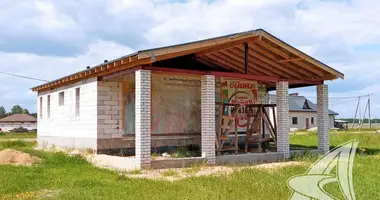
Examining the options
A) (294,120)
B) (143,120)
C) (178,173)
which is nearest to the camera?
(178,173)

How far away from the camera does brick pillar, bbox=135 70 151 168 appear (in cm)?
1166

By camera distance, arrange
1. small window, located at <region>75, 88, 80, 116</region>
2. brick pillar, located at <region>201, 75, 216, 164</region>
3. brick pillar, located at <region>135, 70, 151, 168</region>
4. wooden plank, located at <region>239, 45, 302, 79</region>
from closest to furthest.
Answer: brick pillar, located at <region>135, 70, 151, 168</region> < brick pillar, located at <region>201, 75, 216, 164</region> < wooden plank, located at <region>239, 45, 302, 79</region> < small window, located at <region>75, 88, 80, 116</region>

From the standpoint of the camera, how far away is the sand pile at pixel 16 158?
45.6ft

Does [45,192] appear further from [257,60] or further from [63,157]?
[257,60]

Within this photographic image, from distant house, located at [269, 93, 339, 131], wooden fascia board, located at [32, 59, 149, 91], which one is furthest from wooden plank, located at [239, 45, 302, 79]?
distant house, located at [269, 93, 339, 131]

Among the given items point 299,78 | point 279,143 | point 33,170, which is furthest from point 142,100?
point 299,78

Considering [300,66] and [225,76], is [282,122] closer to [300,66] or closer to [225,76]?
[300,66]

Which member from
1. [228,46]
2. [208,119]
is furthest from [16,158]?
[228,46]

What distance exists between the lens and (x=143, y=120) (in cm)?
1177

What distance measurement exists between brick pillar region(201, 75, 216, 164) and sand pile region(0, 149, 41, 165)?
18.3 ft

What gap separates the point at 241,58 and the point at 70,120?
24.8ft

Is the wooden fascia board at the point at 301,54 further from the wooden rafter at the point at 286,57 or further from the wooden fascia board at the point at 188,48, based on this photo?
the wooden fascia board at the point at 188,48

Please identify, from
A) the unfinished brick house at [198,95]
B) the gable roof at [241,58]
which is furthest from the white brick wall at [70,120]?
the gable roof at [241,58]

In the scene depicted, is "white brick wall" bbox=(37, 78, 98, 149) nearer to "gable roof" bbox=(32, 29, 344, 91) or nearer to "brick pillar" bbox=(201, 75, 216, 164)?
"gable roof" bbox=(32, 29, 344, 91)
